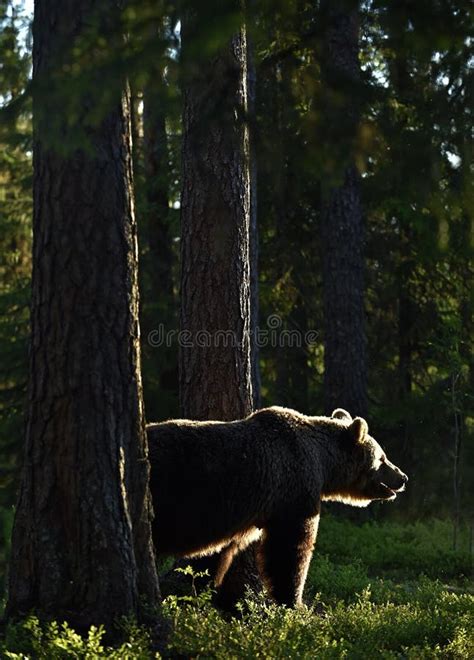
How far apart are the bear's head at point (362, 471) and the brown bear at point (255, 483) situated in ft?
0.05

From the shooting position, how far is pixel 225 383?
10203 mm

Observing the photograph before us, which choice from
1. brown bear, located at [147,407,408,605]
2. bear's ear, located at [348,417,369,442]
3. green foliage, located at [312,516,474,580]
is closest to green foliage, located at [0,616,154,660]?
brown bear, located at [147,407,408,605]

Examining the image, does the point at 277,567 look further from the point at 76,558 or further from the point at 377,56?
the point at 377,56

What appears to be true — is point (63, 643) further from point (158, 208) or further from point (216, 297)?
point (158, 208)

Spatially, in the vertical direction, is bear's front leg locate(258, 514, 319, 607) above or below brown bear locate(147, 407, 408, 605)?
below

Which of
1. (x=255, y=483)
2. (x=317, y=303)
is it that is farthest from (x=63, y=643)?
(x=317, y=303)

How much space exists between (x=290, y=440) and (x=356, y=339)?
30.0 feet

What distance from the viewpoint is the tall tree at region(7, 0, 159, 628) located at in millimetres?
6512

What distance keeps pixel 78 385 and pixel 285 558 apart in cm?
359

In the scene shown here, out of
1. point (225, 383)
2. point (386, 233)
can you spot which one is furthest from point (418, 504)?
point (225, 383)

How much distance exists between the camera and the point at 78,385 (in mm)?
6523

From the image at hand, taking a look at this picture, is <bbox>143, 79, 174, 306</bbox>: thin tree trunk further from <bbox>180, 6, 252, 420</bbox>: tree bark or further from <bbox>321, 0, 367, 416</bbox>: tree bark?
<bbox>180, 6, 252, 420</bbox>: tree bark

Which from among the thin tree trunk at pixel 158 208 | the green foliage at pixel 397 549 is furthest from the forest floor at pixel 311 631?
the thin tree trunk at pixel 158 208

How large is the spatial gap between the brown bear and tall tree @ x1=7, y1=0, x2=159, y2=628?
1.49 metres
